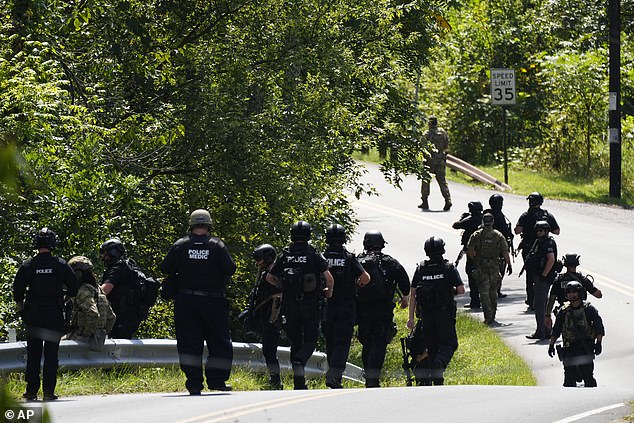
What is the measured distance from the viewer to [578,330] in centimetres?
1200

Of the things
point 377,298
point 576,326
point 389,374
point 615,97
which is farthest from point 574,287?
point 615,97

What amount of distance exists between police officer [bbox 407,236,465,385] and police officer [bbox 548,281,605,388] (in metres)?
1.17

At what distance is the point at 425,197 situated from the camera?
27.9m

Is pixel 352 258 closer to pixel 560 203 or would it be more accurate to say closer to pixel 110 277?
pixel 110 277

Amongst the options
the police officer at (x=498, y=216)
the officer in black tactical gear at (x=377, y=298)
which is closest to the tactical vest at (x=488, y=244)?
the police officer at (x=498, y=216)

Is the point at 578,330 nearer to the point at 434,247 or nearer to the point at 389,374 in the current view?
the point at 434,247

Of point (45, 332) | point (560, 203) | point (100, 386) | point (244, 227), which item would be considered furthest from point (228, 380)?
point (560, 203)

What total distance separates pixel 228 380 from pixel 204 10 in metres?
6.61

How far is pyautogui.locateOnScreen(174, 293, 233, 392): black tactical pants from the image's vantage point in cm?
974

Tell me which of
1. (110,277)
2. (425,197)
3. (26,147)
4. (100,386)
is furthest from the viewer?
(425,197)

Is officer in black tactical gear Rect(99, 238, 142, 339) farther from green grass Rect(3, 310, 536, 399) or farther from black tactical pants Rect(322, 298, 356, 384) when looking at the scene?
black tactical pants Rect(322, 298, 356, 384)

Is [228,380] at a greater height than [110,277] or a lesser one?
lesser

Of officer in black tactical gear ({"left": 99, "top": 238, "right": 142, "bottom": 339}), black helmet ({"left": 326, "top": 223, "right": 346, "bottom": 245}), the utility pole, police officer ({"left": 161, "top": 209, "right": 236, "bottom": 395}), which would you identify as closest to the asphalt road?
police officer ({"left": 161, "top": 209, "right": 236, "bottom": 395})

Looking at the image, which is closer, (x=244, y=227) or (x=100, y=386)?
(x=100, y=386)
